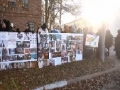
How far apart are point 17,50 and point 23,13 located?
1896cm

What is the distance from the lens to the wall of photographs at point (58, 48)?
13.1 m

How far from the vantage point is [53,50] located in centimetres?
1359

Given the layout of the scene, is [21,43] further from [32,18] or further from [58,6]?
[58,6]

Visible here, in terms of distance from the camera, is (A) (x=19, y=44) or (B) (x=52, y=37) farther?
(B) (x=52, y=37)

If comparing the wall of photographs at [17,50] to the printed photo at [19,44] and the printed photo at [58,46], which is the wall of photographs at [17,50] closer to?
the printed photo at [19,44]

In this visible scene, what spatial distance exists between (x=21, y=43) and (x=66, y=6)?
25363 mm

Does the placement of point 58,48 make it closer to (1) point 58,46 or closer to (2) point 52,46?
(1) point 58,46

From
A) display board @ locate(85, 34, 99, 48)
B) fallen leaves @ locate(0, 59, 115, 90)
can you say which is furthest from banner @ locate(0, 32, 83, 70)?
display board @ locate(85, 34, 99, 48)

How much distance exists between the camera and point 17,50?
1202cm

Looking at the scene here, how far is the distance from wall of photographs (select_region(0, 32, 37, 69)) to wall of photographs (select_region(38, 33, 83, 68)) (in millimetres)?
436

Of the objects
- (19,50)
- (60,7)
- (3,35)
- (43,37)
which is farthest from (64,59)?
(60,7)

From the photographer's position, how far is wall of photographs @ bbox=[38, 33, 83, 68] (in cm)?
1307

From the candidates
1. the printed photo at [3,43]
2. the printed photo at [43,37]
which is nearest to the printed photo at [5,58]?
the printed photo at [3,43]

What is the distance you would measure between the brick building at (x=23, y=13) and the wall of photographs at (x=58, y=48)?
13.9 metres
